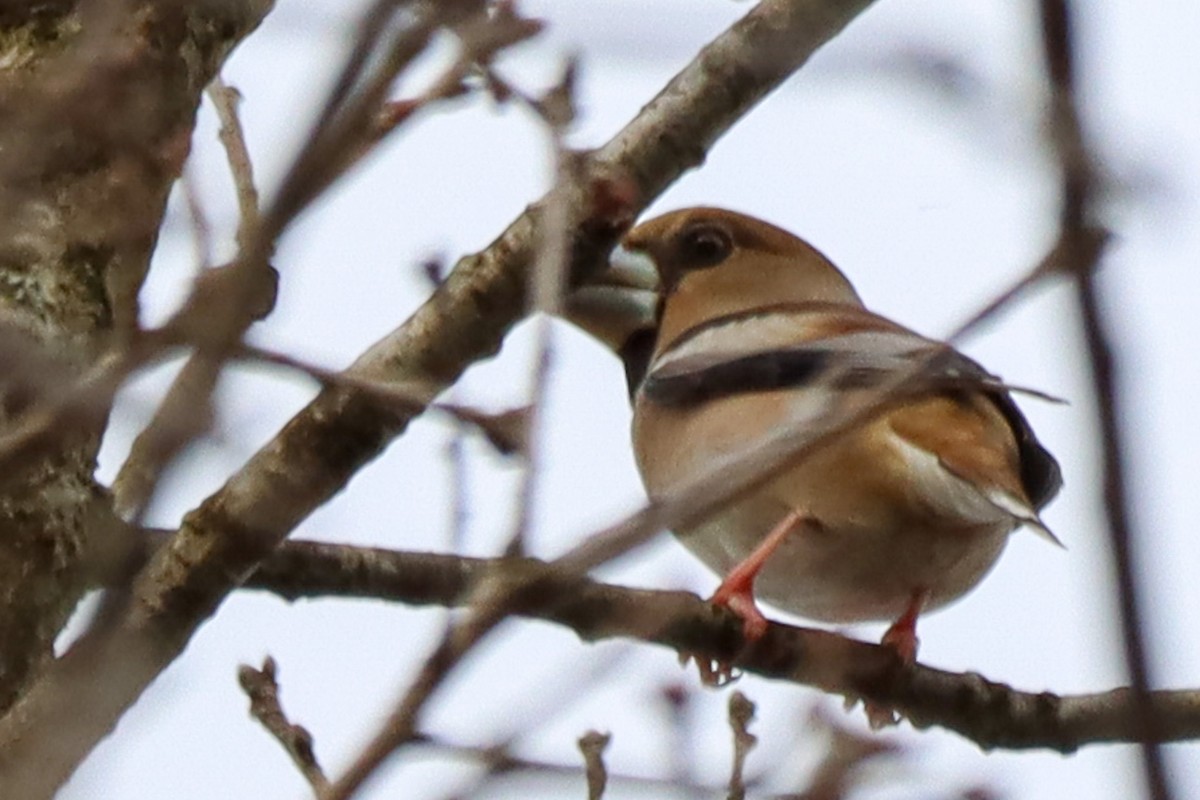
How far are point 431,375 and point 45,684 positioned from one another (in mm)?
813

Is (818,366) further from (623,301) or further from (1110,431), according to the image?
(1110,431)

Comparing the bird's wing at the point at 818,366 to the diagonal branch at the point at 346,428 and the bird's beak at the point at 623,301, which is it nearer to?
the bird's beak at the point at 623,301

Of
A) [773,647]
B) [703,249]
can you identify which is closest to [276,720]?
[773,647]

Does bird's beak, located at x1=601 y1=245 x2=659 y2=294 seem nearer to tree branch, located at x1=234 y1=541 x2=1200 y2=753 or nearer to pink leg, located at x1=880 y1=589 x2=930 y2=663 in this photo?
pink leg, located at x1=880 y1=589 x2=930 y2=663

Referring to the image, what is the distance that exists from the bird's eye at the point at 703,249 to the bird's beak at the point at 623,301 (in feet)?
0.38

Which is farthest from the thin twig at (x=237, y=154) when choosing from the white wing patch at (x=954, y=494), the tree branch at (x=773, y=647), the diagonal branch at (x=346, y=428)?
the white wing patch at (x=954, y=494)

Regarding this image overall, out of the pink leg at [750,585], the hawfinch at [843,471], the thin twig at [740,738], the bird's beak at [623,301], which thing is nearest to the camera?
the thin twig at [740,738]

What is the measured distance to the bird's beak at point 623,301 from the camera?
219 inches

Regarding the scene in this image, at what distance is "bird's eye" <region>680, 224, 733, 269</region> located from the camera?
5605 millimetres

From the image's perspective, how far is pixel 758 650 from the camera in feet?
10.6

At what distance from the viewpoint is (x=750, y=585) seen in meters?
3.74

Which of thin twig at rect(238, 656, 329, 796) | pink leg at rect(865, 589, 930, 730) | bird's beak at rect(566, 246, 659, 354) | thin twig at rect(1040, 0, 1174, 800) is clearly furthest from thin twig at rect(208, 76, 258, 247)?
bird's beak at rect(566, 246, 659, 354)

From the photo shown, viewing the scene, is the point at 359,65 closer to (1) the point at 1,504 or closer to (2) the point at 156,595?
(2) the point at 156,595

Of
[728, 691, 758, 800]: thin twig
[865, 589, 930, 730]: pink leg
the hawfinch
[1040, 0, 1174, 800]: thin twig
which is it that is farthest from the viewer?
[865, 589, 930, 730]: pink leg
